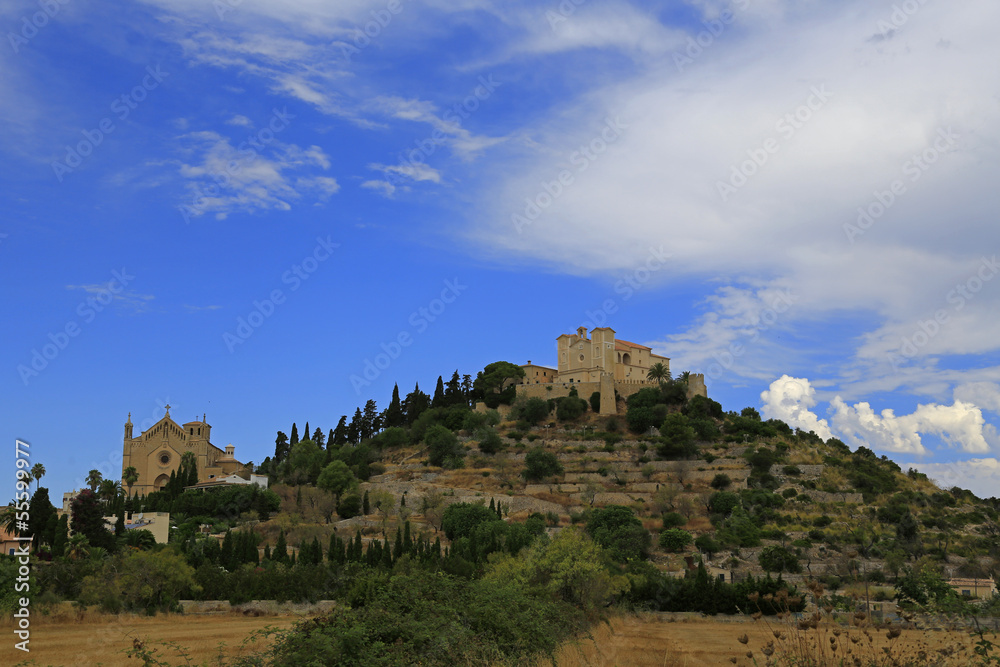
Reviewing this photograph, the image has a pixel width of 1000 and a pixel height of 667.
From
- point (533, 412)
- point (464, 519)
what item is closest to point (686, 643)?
point (464, 519)

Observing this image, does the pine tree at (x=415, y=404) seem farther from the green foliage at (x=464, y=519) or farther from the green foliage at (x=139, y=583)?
the green foliage at (x=139, y=583)

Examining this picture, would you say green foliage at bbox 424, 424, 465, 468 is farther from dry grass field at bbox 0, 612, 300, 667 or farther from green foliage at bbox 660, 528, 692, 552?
dry grass field at bbox 0, 612, 300, 667

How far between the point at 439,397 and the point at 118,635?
59.8 metres

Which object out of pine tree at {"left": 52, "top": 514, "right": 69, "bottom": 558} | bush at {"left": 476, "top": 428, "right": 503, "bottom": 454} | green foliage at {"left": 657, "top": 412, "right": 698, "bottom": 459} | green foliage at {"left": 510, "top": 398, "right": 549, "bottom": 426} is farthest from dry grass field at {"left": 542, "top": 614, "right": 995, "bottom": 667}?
green foliage at {"left": 510, "top": 398, "right": 549, "bottom": 426}

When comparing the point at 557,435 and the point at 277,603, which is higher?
the point at 557,435

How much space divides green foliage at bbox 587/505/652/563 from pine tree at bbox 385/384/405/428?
124 ft

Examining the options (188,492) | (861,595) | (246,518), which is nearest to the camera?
(861,595)

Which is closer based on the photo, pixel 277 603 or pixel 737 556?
pixel 277 603

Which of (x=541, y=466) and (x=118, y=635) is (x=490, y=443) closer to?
(x=541, y=466)

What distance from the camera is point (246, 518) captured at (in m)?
55.6

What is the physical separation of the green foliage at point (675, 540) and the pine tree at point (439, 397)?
37.6 meters

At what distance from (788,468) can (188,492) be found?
146 feet

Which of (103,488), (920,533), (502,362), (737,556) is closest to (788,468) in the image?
(920,533)

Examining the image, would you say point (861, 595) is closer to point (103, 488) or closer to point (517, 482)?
point (517, 482)
